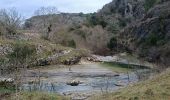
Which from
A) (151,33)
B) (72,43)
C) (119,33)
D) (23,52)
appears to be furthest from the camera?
(119,33)

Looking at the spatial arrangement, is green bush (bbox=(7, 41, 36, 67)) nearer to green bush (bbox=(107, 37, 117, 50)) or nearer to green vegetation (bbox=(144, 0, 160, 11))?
green bush (bbox=(107, 37, 117, 50))

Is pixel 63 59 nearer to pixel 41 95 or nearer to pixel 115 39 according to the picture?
pixel 115 39

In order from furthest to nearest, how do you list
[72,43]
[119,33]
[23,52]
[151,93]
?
[119,33] < [72,43] < [23,52] < [151,93]

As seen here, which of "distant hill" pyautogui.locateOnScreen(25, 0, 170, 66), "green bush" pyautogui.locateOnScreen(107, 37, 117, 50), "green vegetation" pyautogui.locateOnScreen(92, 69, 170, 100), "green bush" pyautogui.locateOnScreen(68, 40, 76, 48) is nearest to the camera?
"green vegetation" pyautogui.locateOnScreen(92, 69, 170, 100)

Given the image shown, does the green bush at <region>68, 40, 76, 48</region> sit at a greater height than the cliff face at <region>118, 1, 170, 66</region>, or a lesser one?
lesser

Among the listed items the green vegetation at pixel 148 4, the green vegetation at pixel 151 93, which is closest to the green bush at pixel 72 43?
the green vegetation at pixel 148 4

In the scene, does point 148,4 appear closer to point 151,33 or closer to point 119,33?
point 119,33

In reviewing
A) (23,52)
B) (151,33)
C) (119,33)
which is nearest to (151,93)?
(23,52)

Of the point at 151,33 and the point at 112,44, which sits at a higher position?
the point at 151,33

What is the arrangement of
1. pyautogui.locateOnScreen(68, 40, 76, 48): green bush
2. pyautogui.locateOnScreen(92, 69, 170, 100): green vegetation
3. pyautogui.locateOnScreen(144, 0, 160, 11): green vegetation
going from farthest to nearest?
pyautogui.locateOnScreen(144, 0, 160, 11): green vegetation < pyautogui.locateOnScreen(68, 40, 76, 48): green bush < pyautogui.locateOnScreen(92, 69, 170, 100): green vegetation

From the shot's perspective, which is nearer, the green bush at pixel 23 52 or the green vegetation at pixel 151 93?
the green vegetation at pixel 151 93

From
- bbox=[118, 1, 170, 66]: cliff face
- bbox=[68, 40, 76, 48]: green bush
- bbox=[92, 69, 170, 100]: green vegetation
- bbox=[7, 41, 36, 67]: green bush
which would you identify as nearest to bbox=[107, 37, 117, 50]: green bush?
bbox=[118, 1, 170, 66]: cliff face

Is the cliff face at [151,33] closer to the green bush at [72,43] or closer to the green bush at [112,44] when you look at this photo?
the green bush at [112,44]

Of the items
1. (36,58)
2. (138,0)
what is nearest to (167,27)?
(36,58)
